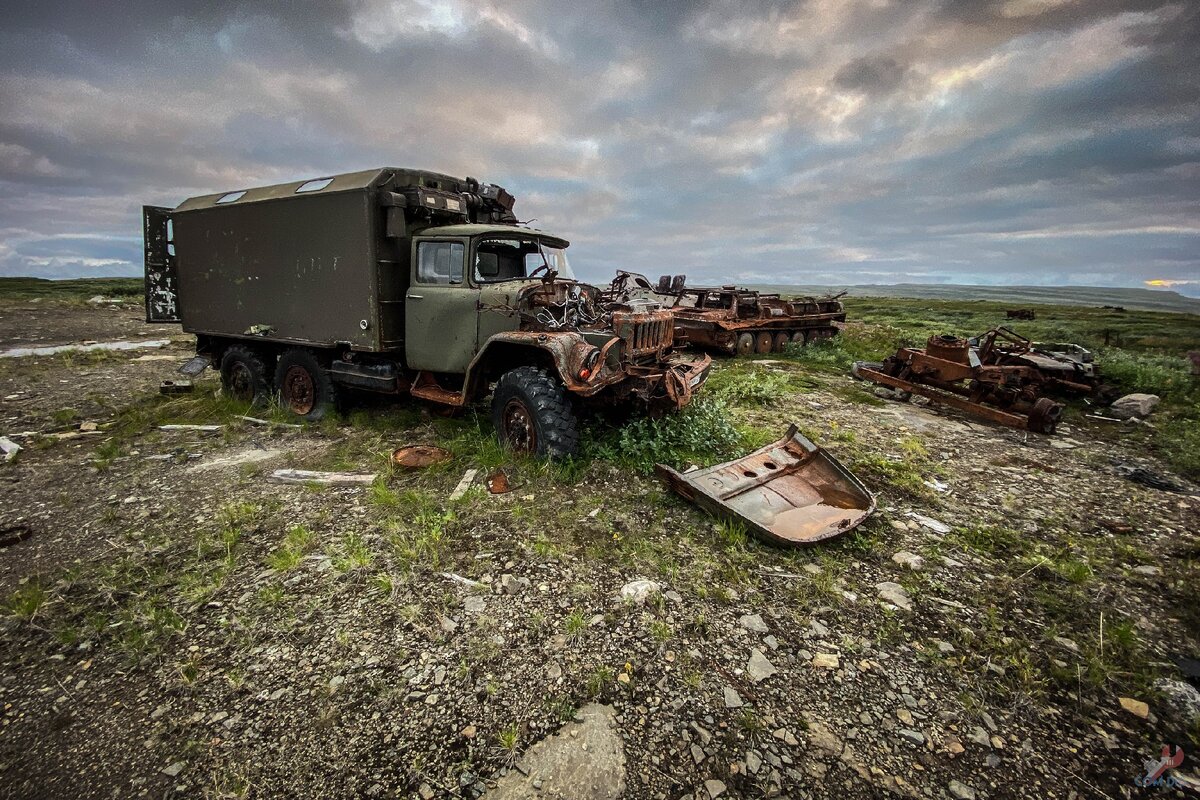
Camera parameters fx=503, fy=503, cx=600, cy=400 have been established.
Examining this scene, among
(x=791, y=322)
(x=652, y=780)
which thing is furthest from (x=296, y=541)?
(x=791, y=322)

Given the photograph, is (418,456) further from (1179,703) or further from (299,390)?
(1179,703)

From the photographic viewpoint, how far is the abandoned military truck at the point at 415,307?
5359 mm

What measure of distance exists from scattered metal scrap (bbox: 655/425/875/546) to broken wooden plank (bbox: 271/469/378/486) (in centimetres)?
308

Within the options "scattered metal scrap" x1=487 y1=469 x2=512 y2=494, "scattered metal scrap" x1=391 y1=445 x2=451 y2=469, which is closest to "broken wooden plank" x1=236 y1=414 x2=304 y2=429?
"scattered metal scrap" x1=391 y1=445 x2=451 y2=469

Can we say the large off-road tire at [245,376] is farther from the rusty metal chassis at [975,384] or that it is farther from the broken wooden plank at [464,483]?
the rusty metal chassis at [975,384]

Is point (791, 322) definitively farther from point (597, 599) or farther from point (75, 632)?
point (75, 632)

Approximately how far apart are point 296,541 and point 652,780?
326 cm

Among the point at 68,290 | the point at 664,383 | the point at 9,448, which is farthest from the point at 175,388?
the point at 68,290

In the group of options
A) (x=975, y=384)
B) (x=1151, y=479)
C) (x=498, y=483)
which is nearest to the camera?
(x=498, y=483)

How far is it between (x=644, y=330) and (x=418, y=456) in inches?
114

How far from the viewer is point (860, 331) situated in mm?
17609

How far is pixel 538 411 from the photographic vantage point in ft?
16.7

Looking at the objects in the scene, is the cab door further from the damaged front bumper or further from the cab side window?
the damaged front bumper

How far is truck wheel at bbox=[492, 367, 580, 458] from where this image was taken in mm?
5082
